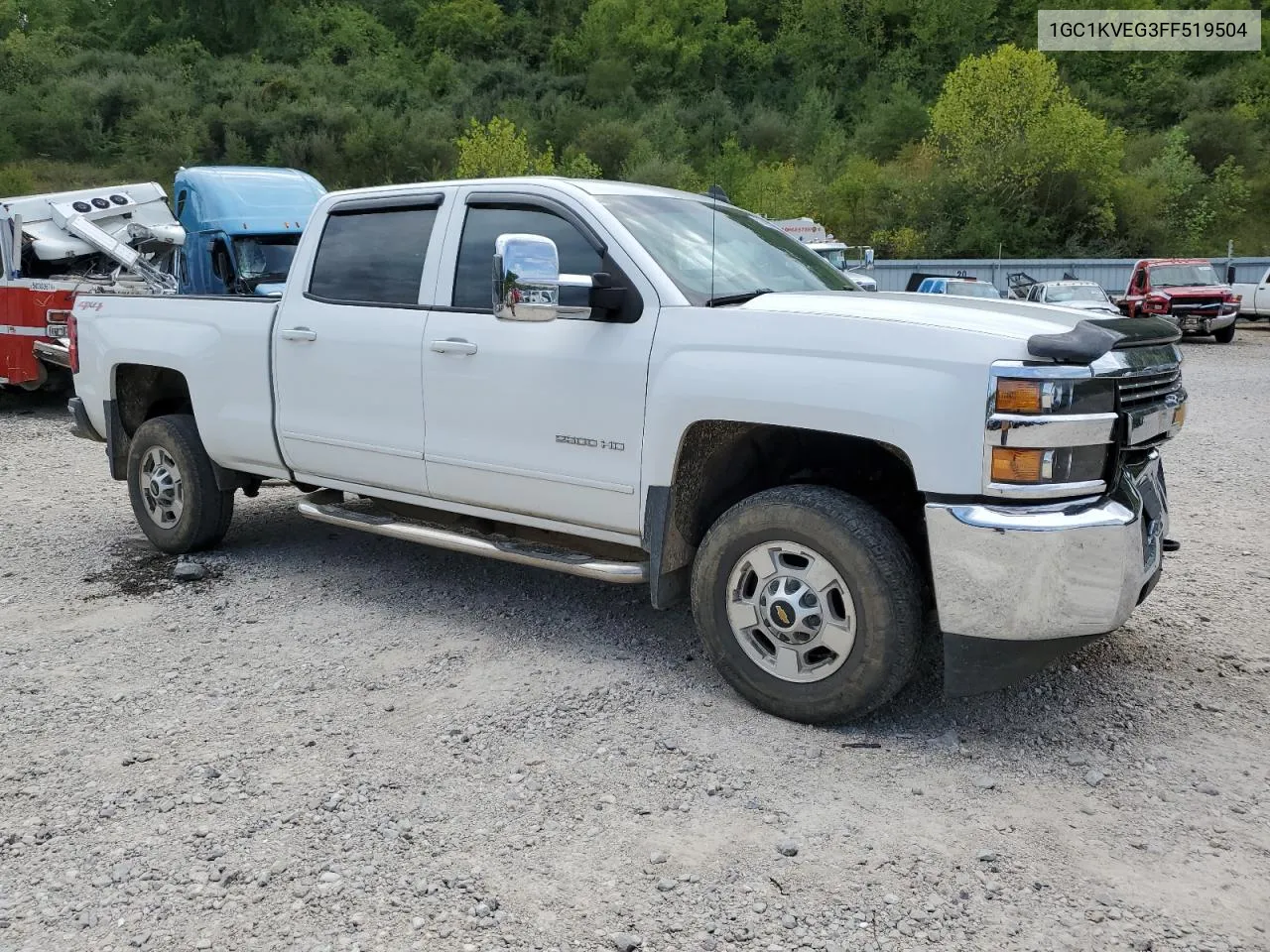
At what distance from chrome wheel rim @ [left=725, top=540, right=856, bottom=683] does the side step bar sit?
0.48 m

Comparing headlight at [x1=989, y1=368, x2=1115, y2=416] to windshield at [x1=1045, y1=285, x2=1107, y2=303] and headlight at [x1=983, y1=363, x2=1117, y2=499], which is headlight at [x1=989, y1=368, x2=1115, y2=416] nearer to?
headlight at [x1=983, y1=363, x2=1117, y2=499]

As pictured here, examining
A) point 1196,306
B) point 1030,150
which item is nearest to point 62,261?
point 1196,306

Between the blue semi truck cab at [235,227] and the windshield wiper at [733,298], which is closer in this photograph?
the windshield wiper at [733,298]

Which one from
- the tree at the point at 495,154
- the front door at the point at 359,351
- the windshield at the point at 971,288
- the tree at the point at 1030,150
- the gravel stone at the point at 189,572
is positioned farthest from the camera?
the tree at the point at 495,154

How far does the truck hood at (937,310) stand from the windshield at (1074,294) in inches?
777

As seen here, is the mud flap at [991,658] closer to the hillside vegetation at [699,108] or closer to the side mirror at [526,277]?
the side mirror at [526,277]

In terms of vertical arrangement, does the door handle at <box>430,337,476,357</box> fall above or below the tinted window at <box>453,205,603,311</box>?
below

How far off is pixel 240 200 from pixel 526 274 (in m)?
10.3

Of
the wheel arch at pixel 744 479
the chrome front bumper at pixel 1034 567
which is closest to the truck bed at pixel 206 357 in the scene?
the wheel arch at pixel 744 479

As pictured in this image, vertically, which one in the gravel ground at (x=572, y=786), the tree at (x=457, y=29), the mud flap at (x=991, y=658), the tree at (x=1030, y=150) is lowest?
the gravel ground at (x=572, y=786)

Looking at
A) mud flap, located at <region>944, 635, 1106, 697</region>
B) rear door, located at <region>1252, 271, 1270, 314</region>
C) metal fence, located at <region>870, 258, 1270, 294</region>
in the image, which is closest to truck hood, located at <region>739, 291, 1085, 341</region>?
Result: mud flap, located at <region>944, 635, 1106, 697</region>

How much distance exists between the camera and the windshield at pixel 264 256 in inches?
502

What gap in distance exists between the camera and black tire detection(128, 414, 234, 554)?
600cm

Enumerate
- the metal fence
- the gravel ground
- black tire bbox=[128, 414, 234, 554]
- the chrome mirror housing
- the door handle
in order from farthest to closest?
1. the metal fence
2. black tire bbox=[128, 414, 234, 554]
3. the door handle
4. the chrome mirror housing
5. the gravel ground
